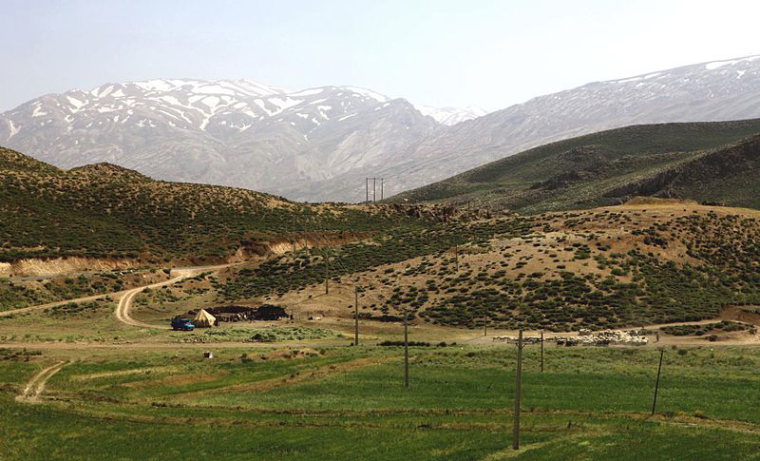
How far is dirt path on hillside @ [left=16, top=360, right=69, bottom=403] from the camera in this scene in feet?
165

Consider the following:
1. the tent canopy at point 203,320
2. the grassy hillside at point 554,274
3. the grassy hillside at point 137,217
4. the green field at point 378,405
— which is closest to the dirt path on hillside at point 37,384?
the green field at point 378,405

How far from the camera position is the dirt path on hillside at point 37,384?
50.4 metres

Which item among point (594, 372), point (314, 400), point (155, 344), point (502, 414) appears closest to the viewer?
point (502, 414)

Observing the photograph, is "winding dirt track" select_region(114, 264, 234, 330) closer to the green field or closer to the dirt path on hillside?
the green field

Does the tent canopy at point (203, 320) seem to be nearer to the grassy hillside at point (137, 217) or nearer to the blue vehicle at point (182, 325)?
the blue vehicle at point (182, 325)

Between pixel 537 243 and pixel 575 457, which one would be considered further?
pixel 537 243

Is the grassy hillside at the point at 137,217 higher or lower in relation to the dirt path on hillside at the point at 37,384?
higher

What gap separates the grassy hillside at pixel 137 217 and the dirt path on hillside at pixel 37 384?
55278mm

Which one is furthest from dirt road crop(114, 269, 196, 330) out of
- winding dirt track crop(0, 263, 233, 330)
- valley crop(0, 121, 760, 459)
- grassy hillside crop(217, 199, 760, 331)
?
grassy hillside crop(217, 199, 760, 331)

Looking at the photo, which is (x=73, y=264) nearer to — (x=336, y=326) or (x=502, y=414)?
(x=336, y=326)

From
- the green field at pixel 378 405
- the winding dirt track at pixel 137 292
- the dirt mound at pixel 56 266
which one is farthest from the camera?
the dirt mound at pixel 56 266

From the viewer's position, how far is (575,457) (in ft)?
106

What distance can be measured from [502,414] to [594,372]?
15904 millimetres

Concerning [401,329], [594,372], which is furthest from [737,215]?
[594,372]
